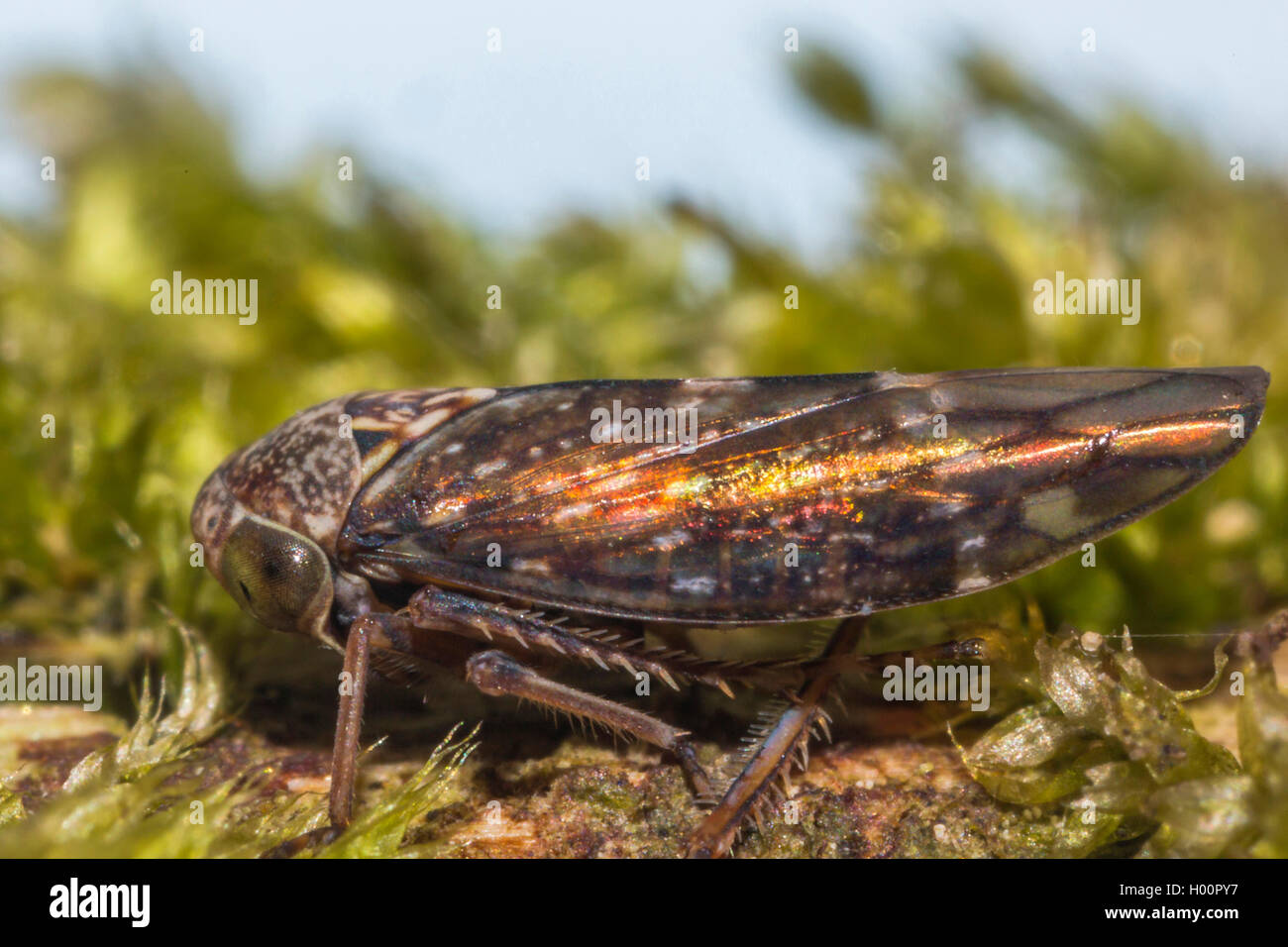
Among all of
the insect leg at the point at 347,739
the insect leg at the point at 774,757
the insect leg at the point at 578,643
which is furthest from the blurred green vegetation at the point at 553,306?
the insect leg at the point at 347,739

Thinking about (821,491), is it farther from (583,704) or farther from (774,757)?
(583,704)

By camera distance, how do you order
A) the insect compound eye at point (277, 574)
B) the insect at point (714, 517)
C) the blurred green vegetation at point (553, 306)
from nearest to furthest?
the insect at point (714, 517)
the insect compound eye at point (277, 574)
the blurred green vegetation at point (553, 306)

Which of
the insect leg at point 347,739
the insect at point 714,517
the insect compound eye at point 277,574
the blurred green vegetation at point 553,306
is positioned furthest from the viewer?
the blurred green vegetation at point 553,306

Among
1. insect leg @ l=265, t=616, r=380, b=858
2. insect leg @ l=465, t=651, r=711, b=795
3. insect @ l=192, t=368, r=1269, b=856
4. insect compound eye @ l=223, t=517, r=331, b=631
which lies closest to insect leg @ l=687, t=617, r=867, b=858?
insect @ l=192, t=368, r=1269, b=856

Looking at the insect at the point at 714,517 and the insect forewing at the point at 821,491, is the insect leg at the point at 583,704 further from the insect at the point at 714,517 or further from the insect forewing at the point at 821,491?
the insect forewing at the point at 821,491

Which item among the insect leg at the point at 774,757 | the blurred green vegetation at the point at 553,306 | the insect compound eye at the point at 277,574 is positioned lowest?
the insect leg at the point at 774,757
